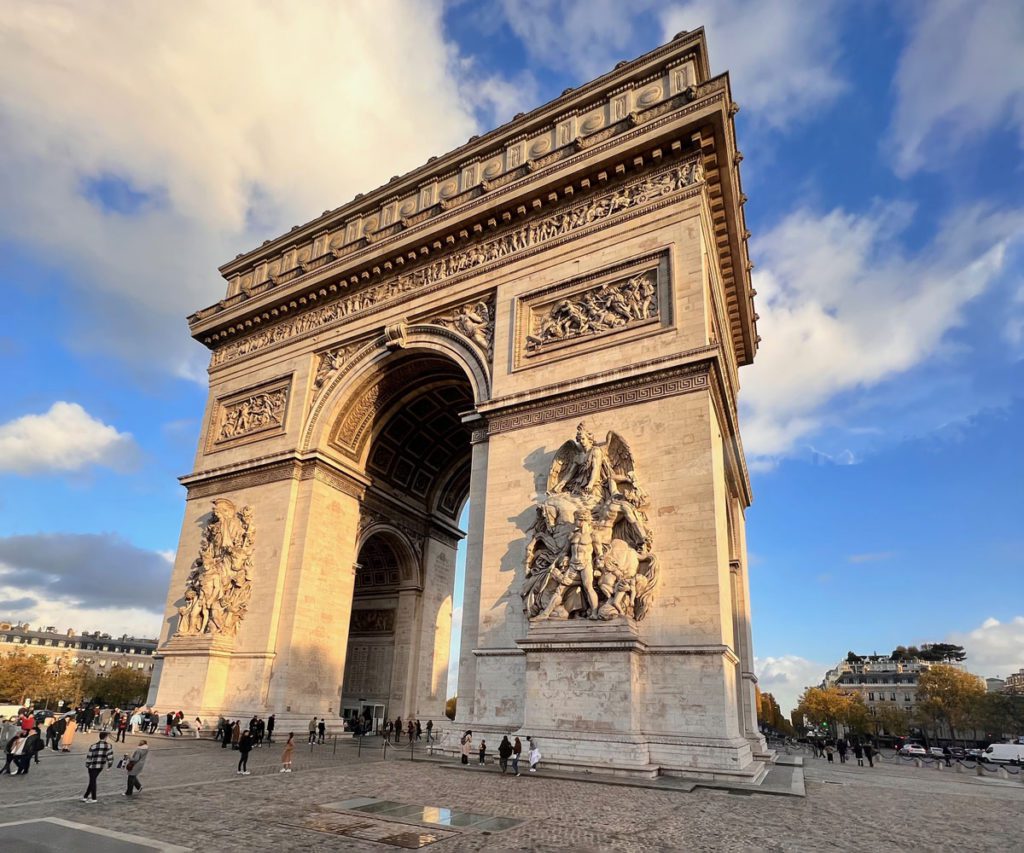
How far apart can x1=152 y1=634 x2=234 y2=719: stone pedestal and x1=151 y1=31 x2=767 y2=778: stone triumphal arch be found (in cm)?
7

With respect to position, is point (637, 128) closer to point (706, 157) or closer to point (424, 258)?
point (706, 157)

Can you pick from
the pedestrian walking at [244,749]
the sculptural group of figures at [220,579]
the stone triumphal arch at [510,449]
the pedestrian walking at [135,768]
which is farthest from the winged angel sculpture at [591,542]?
the sculptural group of figures at [220,579]

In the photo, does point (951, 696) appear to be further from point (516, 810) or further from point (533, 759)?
point (516, 810)

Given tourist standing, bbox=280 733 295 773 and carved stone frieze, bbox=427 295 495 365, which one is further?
carved stone frieze, bbox=427 295 495 365

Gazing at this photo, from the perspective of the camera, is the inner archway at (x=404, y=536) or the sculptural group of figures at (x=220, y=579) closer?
the sculptural group of figures at (x=220, y=579)

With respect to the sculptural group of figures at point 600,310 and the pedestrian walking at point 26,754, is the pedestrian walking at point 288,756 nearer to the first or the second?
the pedestrian walking at point 26,754

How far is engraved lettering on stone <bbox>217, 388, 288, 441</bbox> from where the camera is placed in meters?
25.1

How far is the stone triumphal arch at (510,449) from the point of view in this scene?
14758 millimetres

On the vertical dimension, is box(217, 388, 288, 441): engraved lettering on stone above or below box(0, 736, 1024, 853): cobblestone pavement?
above

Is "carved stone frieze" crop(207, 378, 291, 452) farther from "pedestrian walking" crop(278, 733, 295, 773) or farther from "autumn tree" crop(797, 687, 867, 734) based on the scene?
"autumn tree" crop(797, 687, 867, 734)

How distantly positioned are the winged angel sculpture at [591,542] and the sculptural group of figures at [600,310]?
3.21m

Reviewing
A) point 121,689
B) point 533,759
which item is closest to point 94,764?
point 533,759

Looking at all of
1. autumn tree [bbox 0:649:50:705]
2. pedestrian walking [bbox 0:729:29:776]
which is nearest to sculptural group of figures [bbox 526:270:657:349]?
pedestrian walking [bbox 0:729:29:776]

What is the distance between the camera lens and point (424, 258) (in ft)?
76.0
